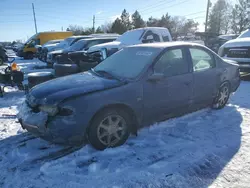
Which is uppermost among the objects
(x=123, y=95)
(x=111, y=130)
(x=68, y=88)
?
(x=68, y=88)

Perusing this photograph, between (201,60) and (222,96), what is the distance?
109 cm

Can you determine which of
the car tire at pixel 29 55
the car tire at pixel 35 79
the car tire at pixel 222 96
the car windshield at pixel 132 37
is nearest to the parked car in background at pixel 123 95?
the car tire at pixel 222 96

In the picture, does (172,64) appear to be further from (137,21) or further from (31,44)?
(137,21)

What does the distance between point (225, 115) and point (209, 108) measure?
1.43 ft

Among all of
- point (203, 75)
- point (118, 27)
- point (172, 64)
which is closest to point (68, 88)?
point (172, 64)

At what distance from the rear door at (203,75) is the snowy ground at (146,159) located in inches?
21.0

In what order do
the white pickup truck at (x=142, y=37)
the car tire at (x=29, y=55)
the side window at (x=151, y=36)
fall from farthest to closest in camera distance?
the car tire at (x=29, y=55) < the side window at (x=151, y=36) < the white pickup truck at (x=142, y=37)

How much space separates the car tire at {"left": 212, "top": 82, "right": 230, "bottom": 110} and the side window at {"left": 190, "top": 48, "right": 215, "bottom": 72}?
0.62 meters

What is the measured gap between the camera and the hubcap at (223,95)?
4945mm

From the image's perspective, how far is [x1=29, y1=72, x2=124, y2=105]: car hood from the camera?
3.08 meters

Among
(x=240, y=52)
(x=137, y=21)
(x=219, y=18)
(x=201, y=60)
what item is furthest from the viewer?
(x=137, y=21)

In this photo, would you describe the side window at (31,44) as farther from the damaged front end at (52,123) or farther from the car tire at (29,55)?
the damaged front end at (52,123)

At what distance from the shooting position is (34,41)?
23.2m

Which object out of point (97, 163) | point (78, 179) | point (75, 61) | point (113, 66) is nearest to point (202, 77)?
point (113, 66)
